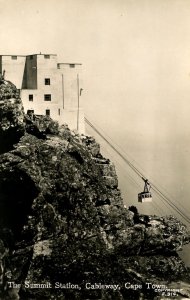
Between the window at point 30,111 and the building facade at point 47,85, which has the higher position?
the building facade at point 47,85

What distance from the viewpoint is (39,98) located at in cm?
8031

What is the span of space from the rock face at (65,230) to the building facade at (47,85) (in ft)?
15.8

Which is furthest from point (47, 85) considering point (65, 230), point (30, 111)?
point (65, 230)

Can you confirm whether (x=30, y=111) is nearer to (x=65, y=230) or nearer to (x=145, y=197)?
(x=145, y=197)

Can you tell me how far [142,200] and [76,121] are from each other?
1309cm

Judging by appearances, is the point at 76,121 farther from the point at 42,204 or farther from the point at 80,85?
the point at 42,204

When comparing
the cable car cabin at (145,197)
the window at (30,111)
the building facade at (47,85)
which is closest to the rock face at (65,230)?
the window at (30,111)

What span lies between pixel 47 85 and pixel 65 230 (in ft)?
65.7

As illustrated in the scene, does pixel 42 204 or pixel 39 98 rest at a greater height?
pixel 39 98

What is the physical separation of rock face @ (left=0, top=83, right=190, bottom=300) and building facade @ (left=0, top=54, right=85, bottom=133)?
15.8 feet

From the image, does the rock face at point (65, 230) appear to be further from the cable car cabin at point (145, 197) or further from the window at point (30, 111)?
the cable car cabin at point (145, 197)

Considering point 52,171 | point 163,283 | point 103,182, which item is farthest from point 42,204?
point 163,283

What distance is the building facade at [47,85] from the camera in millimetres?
80438

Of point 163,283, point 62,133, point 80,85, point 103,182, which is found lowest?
point 163,283
